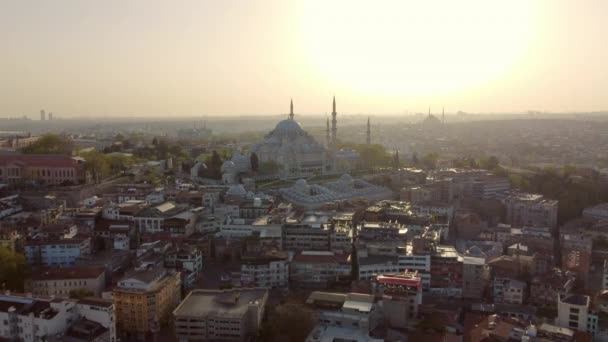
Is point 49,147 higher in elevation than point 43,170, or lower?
higher

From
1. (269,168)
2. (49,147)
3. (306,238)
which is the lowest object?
(306,238)

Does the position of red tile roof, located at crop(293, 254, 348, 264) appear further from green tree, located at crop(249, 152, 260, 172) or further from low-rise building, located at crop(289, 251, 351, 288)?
green tree, located at crop(249, 152, 260, 172)

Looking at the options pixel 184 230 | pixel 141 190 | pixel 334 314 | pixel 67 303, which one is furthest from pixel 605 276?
pixel 141 190

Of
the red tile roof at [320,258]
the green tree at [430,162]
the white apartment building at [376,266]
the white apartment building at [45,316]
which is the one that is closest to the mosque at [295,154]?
the green tree at [430,162]

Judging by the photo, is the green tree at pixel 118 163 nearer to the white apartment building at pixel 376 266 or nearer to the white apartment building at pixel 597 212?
the white apartment building at pixel 376 266

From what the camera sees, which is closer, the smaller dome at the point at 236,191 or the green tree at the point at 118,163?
the smaller dome at the point at 236,191

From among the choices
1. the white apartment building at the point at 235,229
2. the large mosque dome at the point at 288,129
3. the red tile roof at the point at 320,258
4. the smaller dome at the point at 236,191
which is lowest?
the red tile roof at the point at 320,258

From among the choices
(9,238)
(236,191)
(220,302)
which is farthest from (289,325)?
(236,191)

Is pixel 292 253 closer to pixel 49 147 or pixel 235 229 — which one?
pixel 235 229
